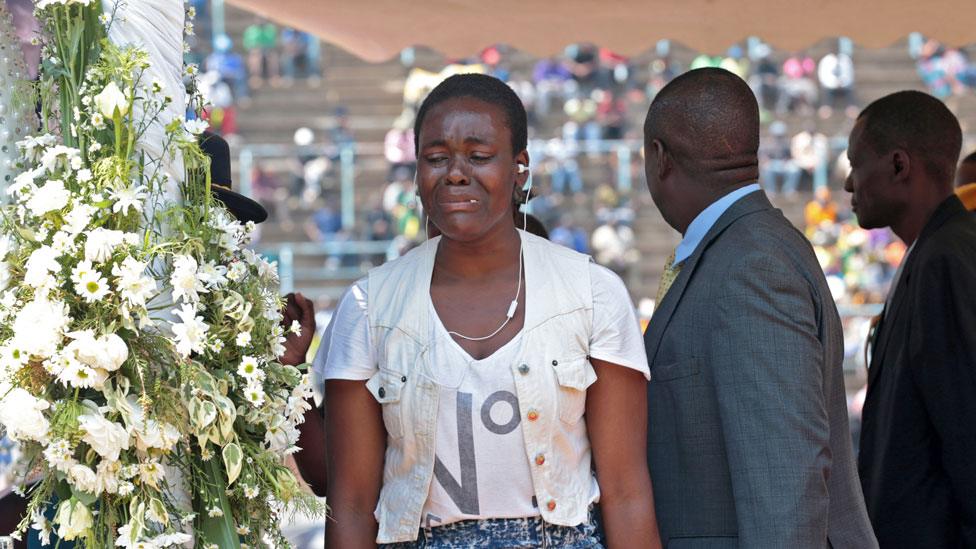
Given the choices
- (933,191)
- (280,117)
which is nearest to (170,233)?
(933,191)

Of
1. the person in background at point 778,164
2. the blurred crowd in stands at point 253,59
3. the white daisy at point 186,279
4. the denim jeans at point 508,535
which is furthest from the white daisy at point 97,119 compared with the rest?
the blurred crowd in stands at point 253,59

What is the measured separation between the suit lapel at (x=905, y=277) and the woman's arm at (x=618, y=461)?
1.61 meters

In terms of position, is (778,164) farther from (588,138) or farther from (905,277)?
(905,277)

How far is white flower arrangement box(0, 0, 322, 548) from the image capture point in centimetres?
216

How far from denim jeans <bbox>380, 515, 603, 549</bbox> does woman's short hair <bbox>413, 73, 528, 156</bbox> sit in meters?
0.75

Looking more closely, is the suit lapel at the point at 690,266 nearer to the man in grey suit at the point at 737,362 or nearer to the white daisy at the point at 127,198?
the man in grey suit at the point at 737,362

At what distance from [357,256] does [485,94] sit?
1509 cm

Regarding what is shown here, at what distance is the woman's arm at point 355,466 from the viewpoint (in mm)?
2672

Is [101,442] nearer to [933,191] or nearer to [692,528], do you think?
[692,528]

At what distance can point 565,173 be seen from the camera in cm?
1847

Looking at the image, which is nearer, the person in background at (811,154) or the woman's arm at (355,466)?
the woman's arm at (355,466)

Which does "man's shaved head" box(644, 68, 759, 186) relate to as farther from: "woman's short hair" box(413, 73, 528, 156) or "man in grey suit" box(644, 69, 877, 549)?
"woman's short hair" box(413, 73, 528, 156)

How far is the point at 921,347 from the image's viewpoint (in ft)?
12.5

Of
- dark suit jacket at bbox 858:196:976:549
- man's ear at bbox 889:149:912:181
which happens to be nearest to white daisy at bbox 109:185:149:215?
dark suit jacket at bbox 858:196:976:549
